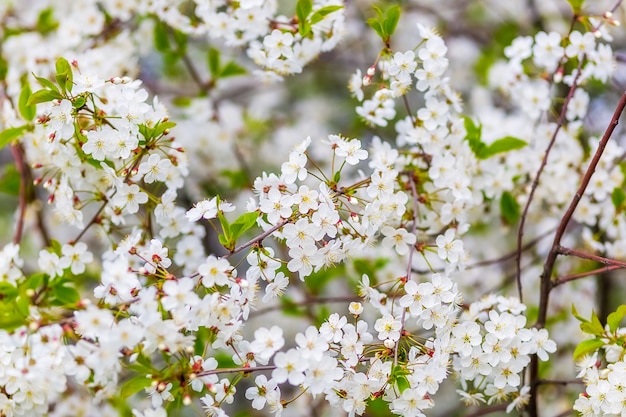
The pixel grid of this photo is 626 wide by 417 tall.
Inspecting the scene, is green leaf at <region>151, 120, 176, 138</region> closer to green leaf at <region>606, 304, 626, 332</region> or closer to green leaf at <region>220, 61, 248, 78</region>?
green leaf at <region>220, 61, 248, 78</region>

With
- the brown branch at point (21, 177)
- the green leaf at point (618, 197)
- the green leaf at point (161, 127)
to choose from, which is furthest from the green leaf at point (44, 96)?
the green leaf at point (618, 197)

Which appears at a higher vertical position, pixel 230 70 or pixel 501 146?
pixel 501 146

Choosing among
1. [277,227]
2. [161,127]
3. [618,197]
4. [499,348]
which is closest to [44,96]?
[161,127]

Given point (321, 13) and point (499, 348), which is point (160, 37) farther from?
point (499, 348)

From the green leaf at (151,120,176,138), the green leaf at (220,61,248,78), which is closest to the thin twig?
the green leaf at (151,120,176,138)

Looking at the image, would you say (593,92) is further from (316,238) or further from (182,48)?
(316,238)

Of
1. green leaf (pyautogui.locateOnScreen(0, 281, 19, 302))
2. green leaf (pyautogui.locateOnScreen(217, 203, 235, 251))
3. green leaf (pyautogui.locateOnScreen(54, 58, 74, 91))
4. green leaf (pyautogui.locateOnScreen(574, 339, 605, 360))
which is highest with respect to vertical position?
green leaf (pyautogui.locateOnScreen(54, 58, 74, 91))
